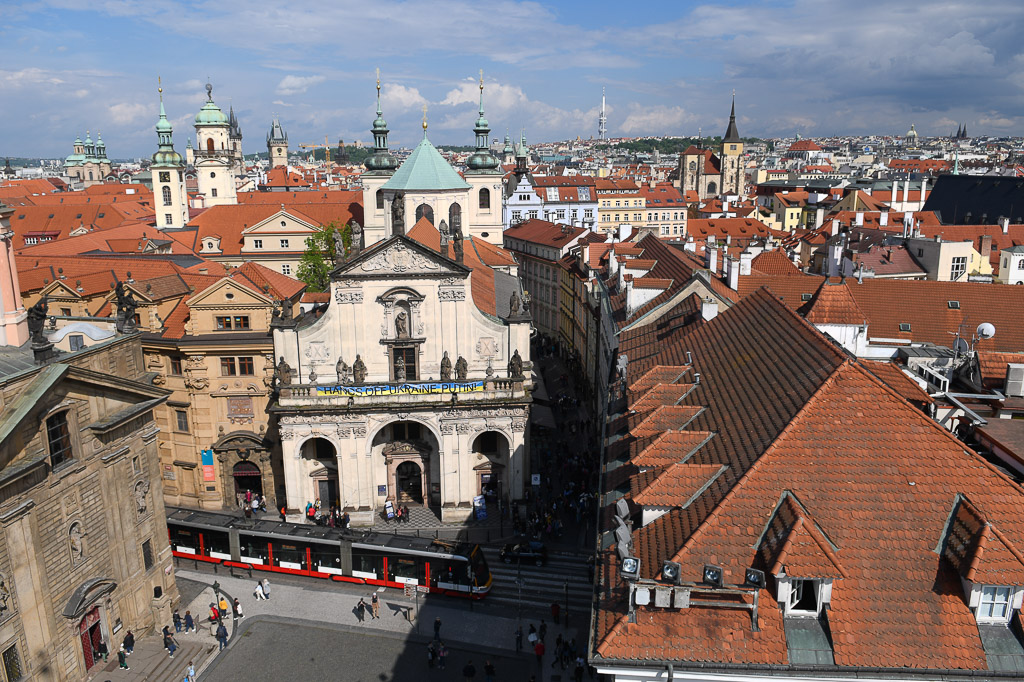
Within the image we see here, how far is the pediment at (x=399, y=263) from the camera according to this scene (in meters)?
41.7

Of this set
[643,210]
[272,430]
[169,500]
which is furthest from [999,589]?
[643,210]

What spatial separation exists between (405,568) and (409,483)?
970 centimetres

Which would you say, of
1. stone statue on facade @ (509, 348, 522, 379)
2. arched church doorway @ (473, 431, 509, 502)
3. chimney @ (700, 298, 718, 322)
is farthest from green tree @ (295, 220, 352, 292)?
chimney @ (700, 298, 718, 322)

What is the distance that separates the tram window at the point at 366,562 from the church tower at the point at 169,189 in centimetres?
8738

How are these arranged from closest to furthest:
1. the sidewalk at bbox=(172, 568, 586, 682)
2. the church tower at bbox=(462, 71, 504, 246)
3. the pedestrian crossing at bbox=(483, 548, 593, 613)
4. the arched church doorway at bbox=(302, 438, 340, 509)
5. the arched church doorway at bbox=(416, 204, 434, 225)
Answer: the sidewalk at bbox=(172, 568, 586, 682) < the pedestrian crossing at bbox=(483, 548, 593, 613) < the arched church doorway at bbox=(302, 438, 340, 509) < the arched church doorway at bbox=(416, 204, 434, 225) < the church tower at bbox=(462, 71, 504, 246)

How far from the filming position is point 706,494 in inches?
781

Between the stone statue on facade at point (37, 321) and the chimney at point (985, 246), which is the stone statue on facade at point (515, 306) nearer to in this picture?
the stone statue on facade at point (37, 321)

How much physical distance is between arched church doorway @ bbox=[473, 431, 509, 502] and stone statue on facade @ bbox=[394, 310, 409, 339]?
6.99 metres

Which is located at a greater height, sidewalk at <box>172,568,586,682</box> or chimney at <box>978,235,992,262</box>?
chimney at <box>978,235,992,262</box>

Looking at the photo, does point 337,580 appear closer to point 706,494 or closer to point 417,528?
point 417,528

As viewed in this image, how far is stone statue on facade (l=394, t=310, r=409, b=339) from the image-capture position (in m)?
42.7

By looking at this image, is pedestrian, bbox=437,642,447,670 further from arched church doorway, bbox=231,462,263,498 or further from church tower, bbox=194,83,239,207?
church tower, bbox=194,83,239,207

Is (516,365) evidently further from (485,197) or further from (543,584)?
(485,197)

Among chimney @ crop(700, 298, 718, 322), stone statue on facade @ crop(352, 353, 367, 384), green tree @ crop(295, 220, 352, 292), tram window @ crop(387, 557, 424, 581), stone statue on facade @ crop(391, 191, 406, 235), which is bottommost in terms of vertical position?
tram window @ crop(387, 557, 424, 581)
